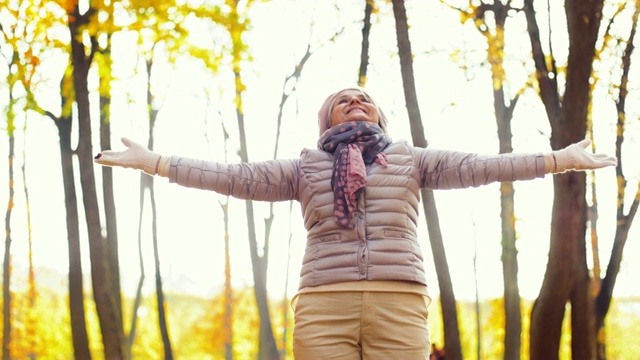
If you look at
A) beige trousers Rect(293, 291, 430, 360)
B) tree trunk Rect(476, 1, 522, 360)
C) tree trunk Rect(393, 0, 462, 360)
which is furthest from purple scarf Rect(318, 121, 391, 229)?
tree trunk Rect(476, 1, 522, 360)

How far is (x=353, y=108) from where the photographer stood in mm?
3547

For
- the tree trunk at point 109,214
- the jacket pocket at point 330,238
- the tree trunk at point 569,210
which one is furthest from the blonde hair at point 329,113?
the tree trunk at point 109,214

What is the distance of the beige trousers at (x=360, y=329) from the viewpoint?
3020 millimetres

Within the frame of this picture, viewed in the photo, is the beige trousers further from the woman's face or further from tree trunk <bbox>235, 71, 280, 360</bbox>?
tree trunk <bbox>235, 71, 280, 360</bbox>

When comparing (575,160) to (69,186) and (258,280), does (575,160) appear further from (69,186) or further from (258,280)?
(258,280)

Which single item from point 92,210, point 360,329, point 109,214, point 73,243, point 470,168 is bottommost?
point 360,329

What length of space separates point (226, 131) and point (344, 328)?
15.3m

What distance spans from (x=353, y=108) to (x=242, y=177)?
2.06ft

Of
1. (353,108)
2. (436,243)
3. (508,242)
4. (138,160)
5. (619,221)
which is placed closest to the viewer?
(138,160)

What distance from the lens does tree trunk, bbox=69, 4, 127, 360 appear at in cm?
805

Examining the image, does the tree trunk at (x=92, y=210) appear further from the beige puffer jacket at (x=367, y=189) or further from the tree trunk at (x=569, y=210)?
the beige puffer jacket at (x=367, y=189)

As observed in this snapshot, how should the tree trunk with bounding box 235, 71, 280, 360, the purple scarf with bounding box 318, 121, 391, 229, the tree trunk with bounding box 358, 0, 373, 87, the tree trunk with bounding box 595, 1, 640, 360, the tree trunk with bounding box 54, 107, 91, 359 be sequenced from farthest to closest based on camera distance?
the tree trunk with bounding box 235, 71, 280, 360
the tree trunk with bounding box 358, 0, 373, 87
the tree trunk with bounding box 595, 1, 640, 360
the tree trunk with bounding box 54, 107, 91, 359
the purple scarf with bounding box 318, 121, 391, 229

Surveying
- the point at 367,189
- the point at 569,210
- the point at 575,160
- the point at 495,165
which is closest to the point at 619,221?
the point at 569,210

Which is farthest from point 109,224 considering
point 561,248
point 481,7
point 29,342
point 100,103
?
point 29,342
